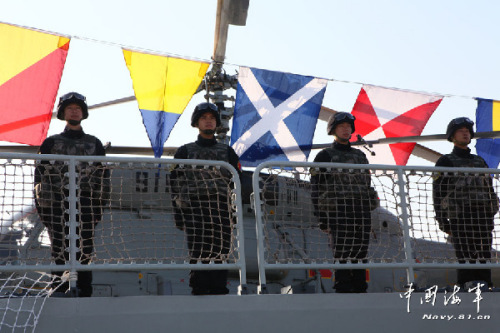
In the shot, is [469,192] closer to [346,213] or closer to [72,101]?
[346,213]

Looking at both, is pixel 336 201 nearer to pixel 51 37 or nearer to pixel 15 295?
pixel 15 295

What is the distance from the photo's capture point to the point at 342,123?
18.2ft

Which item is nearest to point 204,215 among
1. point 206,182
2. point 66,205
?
point 206,182

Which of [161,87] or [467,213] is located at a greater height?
[161,87]

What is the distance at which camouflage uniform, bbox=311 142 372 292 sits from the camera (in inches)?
186

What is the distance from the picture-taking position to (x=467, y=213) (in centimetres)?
513

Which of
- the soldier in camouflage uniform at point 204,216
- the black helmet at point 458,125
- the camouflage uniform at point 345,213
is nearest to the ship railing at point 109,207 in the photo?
the soldier in camouflage uniform at point 204,216

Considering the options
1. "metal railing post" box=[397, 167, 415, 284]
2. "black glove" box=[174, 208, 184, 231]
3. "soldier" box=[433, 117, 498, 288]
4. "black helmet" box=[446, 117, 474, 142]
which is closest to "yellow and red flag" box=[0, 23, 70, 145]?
"black glove" box=[174, 208, 184, 231]

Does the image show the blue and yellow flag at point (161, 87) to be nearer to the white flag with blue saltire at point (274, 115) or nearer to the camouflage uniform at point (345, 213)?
the white flag with blue saltire at point (274, 115)

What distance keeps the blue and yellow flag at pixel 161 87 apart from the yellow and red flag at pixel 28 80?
29.6 inches

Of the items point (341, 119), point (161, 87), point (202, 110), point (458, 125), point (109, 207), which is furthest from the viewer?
point (161, 87)

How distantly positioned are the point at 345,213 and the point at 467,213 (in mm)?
1025

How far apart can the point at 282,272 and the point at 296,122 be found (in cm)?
180

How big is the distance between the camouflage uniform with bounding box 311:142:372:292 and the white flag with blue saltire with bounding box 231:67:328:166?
122 inches
